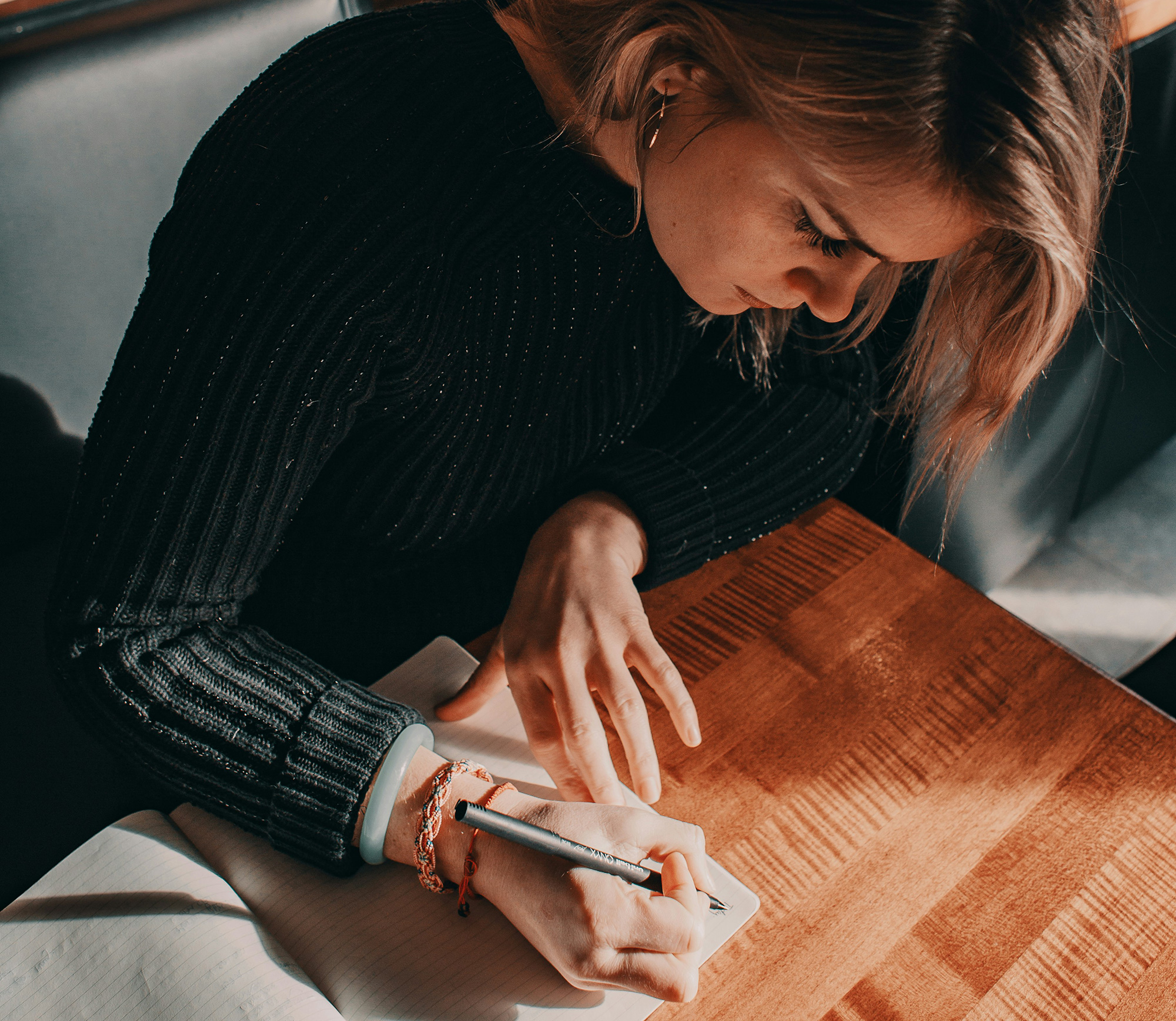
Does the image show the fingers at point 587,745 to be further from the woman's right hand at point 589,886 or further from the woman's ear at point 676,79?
the woman's ear at point 676,79

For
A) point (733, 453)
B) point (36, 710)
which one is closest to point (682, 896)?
point (733, 453)

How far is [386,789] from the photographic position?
1.84 ft

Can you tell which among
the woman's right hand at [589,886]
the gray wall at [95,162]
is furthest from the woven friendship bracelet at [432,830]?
the gray wall at [95,162]

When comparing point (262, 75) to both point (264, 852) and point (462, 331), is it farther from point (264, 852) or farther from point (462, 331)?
point (264, 852)

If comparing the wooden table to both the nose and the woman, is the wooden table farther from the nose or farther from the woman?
the nose

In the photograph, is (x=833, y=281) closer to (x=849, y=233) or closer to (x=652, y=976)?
(x=849, y=233)

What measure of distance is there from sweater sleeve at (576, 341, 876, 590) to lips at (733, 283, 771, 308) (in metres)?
0.19

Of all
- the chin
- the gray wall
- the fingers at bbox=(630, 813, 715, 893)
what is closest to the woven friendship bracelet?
the fingers at bbox=(630, 813, 715, 893)

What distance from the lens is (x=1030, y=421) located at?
43.1 inches

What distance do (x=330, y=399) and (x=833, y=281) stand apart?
35cm

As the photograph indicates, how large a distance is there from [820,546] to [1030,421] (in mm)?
487

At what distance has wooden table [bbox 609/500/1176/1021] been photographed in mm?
522

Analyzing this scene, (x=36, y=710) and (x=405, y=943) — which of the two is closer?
(x=405, y=943)

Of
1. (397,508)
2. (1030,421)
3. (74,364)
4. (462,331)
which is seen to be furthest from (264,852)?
(1030,421)
